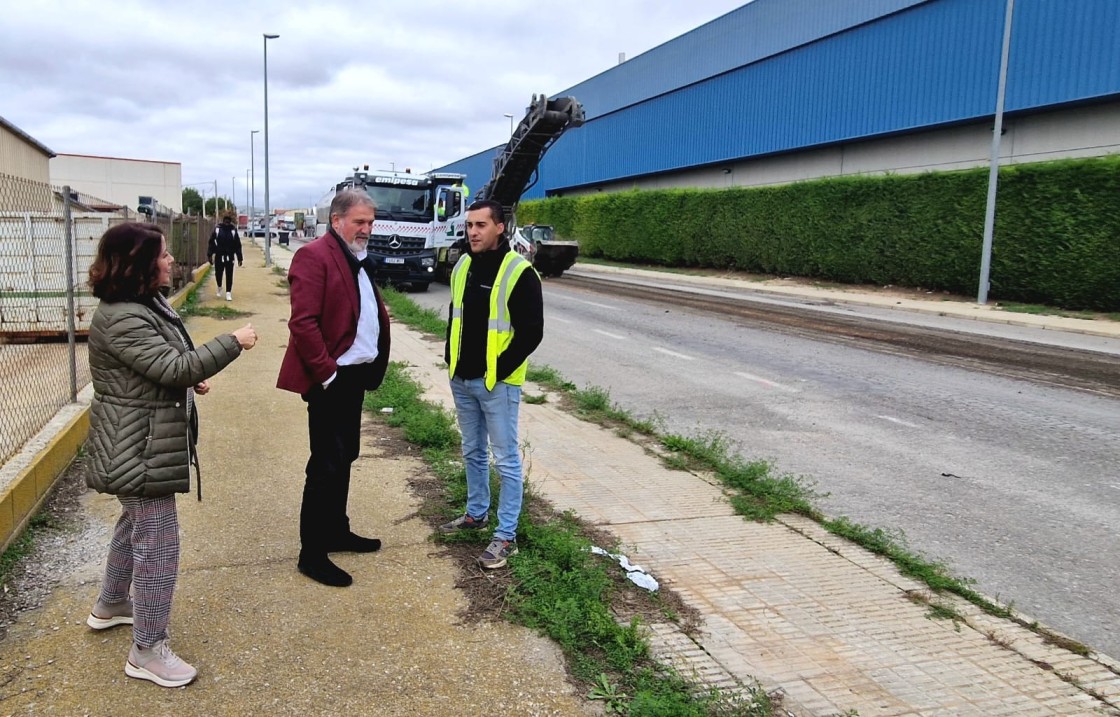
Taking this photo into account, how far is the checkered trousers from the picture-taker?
3262mm

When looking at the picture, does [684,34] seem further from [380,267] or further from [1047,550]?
[1047,550]

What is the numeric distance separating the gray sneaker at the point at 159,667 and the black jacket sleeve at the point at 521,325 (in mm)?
1857

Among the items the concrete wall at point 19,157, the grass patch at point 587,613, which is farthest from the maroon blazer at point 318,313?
the concrete wall at point 19,157

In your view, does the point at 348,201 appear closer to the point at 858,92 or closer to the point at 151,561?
the point at 151,561

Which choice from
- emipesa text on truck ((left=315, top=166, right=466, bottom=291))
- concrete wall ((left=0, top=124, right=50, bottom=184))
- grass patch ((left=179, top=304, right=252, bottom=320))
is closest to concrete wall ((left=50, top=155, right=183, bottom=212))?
concrete wall ((left=0, top=124, right=50, bottom=184))

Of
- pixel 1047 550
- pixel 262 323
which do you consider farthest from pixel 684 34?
pixel 1047 550

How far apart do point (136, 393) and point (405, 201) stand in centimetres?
1991

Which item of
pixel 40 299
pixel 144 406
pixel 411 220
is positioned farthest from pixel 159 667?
pixel 411 220

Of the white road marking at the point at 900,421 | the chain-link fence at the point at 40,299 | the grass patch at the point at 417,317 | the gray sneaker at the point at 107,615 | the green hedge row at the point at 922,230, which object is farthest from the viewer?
the green hedge row at the point at 922,230

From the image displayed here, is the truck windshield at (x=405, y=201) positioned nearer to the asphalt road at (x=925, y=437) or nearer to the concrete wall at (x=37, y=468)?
the asphalt road at (x=925, y=437)

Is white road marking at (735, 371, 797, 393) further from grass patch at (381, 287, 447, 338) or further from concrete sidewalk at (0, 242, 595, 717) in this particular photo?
concrete sidewalk at (0, 242, 595, 717)

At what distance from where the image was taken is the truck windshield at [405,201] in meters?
22.2

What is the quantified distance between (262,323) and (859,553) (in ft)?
39.2

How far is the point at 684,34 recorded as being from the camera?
144 ft
